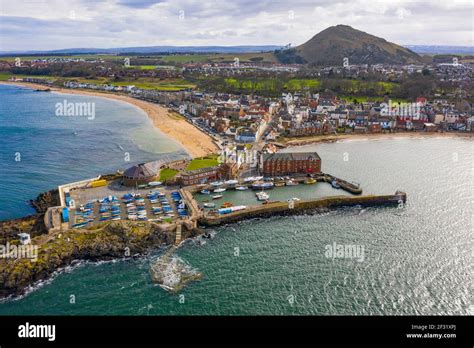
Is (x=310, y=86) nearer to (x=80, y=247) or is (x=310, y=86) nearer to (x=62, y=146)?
(x=62, y=146)

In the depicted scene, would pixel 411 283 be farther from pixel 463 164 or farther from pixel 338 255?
pixel 463 164

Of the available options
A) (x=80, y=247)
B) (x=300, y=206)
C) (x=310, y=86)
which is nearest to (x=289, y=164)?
(x=300, y=206)

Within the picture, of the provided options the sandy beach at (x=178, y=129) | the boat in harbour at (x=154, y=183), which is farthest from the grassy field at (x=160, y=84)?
the boat in harbour at (x=154, y=183)

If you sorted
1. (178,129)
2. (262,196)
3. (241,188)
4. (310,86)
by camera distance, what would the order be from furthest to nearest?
(310,86) < (178,129) < (241,188) < (262,196)

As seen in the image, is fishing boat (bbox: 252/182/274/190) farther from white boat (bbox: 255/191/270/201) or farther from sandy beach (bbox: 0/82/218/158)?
sandy beach (bbox: 0/82/218/158)

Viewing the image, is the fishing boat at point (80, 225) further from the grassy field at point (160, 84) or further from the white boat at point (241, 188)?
the grassy field at point (160, 84)

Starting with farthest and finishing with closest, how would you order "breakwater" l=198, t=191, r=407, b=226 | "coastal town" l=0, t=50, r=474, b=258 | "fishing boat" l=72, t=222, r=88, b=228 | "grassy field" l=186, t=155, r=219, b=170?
"grassy field" l=186, t=155, r=219, b=170, "coastal town" l=0, t=50, r=474, b=258, "breakwater" l=198, t=191, r=407, b=226, "fishing boat" l=72, t=222, r=88, b=228

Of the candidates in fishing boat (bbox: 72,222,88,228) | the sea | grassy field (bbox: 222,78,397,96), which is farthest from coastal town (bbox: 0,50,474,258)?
grassy field (bbox: 222,78,397,96)
